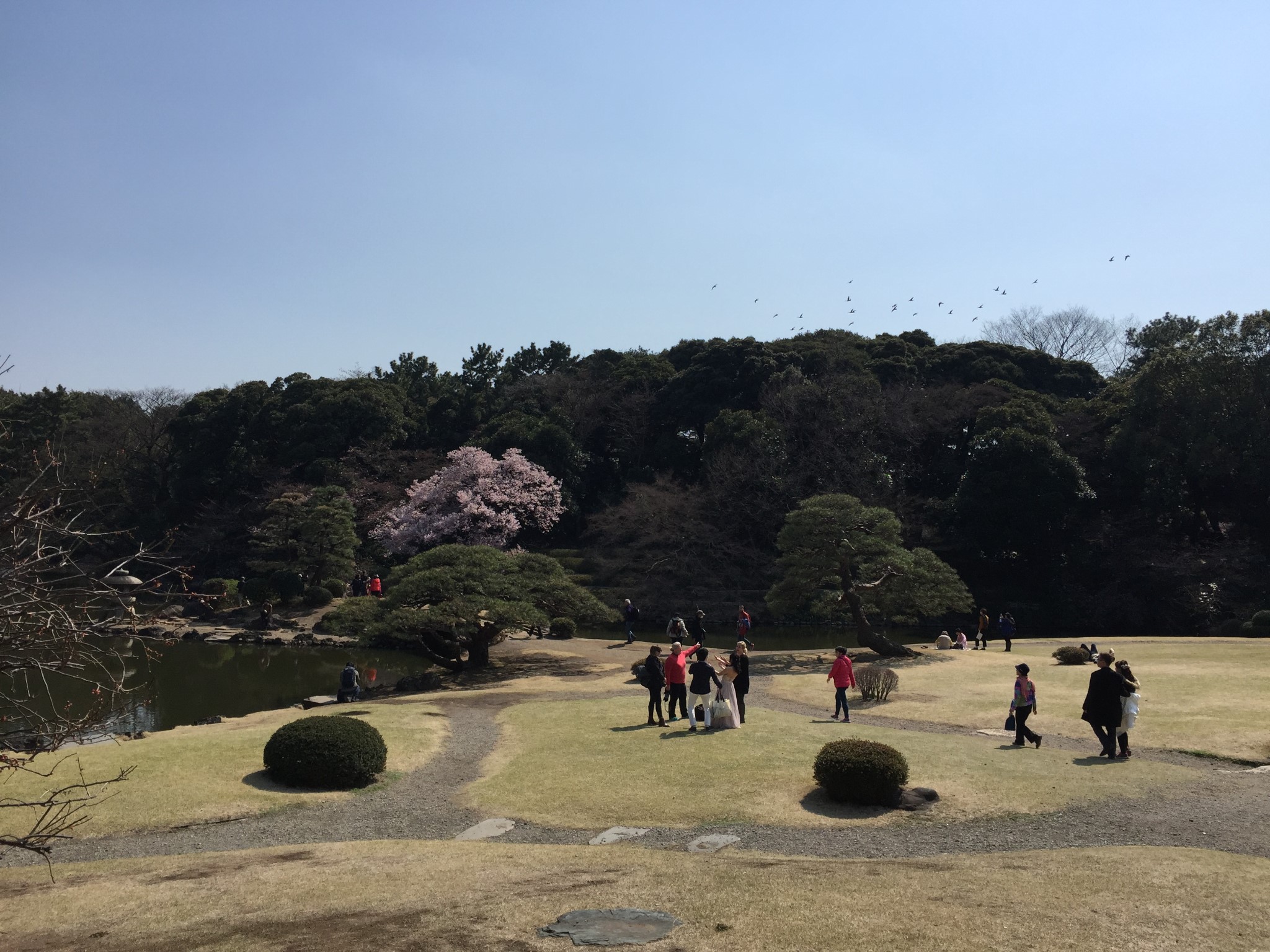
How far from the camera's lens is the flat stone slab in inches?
275

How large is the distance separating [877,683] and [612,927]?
15.6 m

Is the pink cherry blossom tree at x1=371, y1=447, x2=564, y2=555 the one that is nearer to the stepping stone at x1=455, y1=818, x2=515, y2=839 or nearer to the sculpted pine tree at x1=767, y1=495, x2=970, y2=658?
the sculpted pine tree at x1=767, y1=495, x2=970, y2=658

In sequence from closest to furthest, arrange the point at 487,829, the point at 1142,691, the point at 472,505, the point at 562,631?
the point at 487,829
the point at 1142,691
the point at 562,631
the point at 472,505

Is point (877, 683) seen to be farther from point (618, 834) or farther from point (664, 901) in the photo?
point (664, 901)

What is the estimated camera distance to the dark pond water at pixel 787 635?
1393 inches

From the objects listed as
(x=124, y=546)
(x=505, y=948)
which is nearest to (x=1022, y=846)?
(x=505, y=948)

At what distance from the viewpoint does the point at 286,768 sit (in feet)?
47.0

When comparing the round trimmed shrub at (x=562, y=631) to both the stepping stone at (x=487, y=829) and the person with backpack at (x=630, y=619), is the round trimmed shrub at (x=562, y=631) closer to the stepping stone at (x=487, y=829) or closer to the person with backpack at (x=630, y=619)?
the person with backpack at (x=630, y=619)

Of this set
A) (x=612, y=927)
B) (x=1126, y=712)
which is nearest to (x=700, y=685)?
(x=1126, y=712)

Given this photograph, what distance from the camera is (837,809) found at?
1286cm

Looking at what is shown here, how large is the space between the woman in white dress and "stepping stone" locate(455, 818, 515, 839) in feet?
18.3

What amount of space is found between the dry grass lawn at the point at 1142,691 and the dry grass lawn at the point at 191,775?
32.9 ft

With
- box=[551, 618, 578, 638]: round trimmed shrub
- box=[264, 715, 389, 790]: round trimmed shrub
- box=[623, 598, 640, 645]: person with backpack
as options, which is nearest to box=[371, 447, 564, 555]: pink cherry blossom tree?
box=[551, 618, 578, 638]: round trimmed shrub

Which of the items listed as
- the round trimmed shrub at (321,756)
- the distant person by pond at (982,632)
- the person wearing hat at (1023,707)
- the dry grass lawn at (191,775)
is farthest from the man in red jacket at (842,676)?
the distant person by pond at (982,632)
